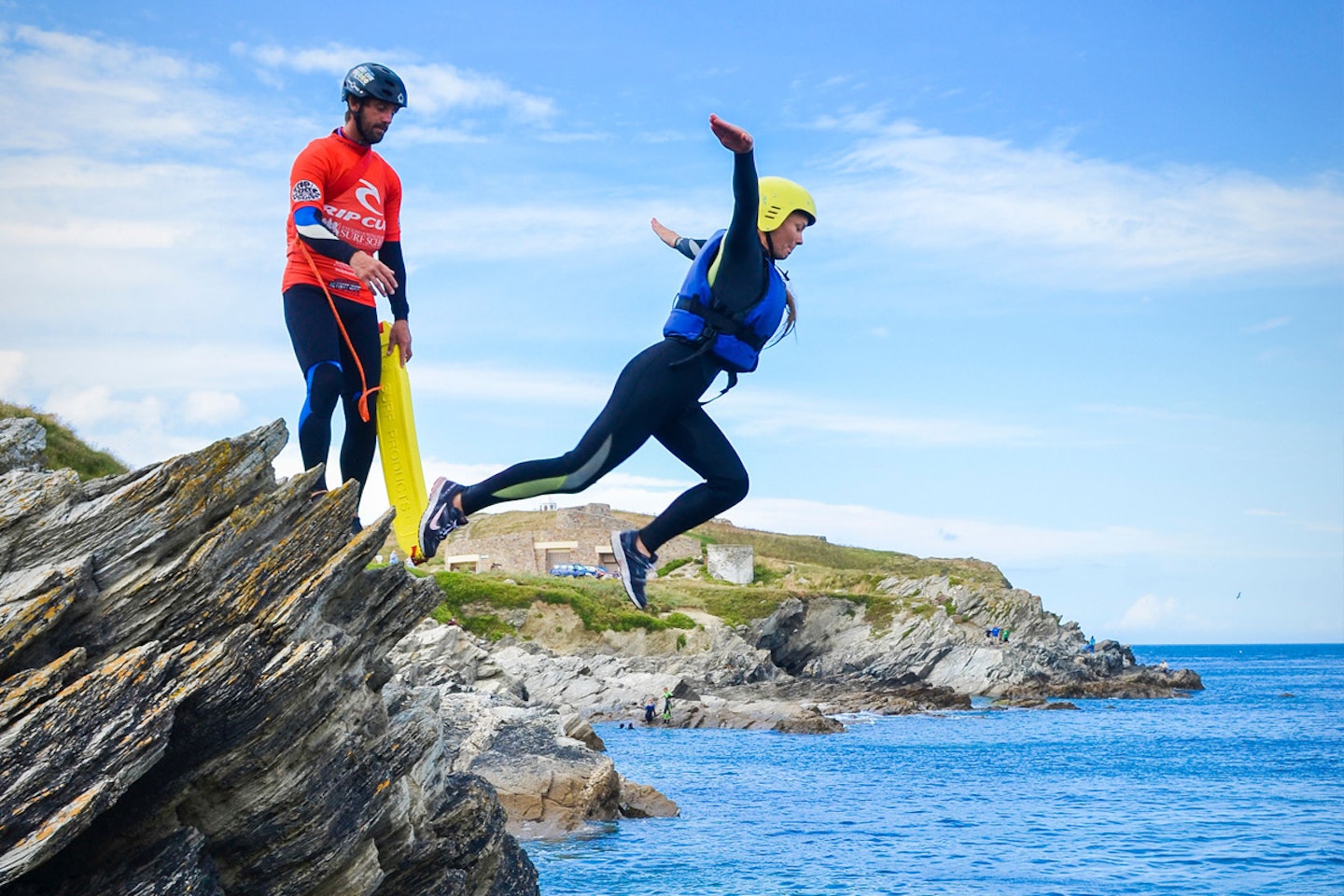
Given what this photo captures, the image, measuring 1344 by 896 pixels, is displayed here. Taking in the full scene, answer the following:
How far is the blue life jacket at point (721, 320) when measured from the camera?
7273 millimetres

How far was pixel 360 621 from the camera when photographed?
11086 millimetres

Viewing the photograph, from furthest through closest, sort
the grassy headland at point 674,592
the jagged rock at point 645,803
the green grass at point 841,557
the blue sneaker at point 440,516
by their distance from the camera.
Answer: the green grass at point 841,557, the grassy headland at point 674,592, the jagged rock at point 645,803, the blue sneaker at point 440,516

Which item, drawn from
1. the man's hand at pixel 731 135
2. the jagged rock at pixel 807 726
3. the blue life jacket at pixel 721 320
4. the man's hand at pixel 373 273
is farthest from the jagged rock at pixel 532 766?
the jagged rock at pixel 807 726

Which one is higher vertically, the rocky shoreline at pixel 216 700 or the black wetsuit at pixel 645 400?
the black wetsuit at pixel 645 400

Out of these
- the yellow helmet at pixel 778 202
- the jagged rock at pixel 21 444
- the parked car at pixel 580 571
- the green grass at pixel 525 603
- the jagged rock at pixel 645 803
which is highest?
the yellow helmet at pixel 778 202

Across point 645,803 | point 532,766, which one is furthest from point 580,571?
point 532,766

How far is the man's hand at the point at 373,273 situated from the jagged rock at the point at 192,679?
2020 millimetres

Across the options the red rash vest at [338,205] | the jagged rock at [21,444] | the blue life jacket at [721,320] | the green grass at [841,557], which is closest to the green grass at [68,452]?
the jagged rock at [21,444]

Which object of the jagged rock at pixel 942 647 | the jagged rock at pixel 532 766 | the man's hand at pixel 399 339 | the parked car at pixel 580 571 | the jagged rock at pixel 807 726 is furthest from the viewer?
the parked car at pixel 580 571

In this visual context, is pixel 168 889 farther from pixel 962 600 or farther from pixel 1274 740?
pixel 962 600

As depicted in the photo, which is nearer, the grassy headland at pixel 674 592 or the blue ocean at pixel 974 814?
the blue ocean at pixel 974 814

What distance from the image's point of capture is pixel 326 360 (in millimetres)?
8617

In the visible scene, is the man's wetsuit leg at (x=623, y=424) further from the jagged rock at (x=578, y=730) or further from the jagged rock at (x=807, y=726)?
the jagged rock at (x=807, y=726)

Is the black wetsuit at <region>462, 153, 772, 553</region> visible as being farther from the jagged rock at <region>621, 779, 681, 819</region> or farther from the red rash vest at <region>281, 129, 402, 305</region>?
the jagged rock at <region>621, 779, 681, 819</region>
